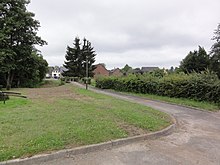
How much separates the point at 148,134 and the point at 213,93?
28.9ft

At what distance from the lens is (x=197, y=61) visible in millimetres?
39969

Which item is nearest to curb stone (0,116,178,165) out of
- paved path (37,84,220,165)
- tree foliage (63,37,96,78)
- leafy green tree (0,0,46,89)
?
paved path (37,84,220,165)

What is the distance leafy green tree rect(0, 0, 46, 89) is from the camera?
1021 inches

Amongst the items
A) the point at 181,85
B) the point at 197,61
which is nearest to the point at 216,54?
the point at 197,61

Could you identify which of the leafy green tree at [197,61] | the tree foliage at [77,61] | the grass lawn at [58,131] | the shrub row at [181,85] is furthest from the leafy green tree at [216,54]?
the grass lawn at [58,131]

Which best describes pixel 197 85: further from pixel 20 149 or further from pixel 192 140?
pixel 20 149

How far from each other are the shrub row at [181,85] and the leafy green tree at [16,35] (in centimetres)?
1390

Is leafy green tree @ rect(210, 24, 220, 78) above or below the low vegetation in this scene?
above

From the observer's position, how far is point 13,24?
1041 inches

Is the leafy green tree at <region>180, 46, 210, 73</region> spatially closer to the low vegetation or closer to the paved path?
the low vegetation

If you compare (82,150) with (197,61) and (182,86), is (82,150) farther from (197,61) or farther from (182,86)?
(197,61)

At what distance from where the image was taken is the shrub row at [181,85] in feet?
44.7

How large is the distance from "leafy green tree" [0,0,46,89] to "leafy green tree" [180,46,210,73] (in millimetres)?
24980

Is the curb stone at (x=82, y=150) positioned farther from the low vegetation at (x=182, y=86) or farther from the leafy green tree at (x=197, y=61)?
the leafy green tree at (x=197, y=61)
